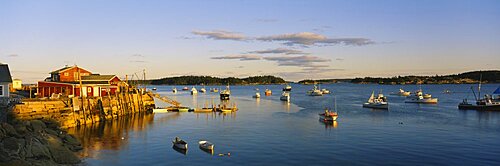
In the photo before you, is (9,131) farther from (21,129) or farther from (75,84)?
(75,84)

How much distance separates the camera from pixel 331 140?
157 ft

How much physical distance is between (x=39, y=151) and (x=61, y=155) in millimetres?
2011

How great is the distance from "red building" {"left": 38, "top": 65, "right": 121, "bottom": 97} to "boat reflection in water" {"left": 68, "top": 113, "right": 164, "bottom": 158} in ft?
22.3

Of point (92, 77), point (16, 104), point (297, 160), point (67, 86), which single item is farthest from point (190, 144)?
point (92, 77)

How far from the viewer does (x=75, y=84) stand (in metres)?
68.2

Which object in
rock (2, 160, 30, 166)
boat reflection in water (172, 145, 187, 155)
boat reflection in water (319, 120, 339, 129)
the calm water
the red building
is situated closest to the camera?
rock (2, 160, 30, 166)

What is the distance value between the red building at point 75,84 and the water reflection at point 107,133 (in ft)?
22.5

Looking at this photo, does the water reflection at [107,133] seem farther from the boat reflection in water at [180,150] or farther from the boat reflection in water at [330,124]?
the boat reflection in water at [330,124]

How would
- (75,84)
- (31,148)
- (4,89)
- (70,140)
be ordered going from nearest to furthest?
1. (31,148)
2. (70,140)
3. (4,89)
4. (75,84)

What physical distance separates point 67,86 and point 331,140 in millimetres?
43989

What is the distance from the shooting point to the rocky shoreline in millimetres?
29516

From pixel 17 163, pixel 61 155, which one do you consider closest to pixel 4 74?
pixel 61 155

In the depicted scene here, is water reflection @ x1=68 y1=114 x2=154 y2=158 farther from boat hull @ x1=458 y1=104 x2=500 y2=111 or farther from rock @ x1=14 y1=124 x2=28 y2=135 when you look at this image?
boat hull @ x1=458 y1=104 x2=500 y2=111

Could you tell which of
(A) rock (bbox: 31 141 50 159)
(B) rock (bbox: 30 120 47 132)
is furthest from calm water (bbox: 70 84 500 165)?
(B) rock (bbox: 30 120 47 132)
